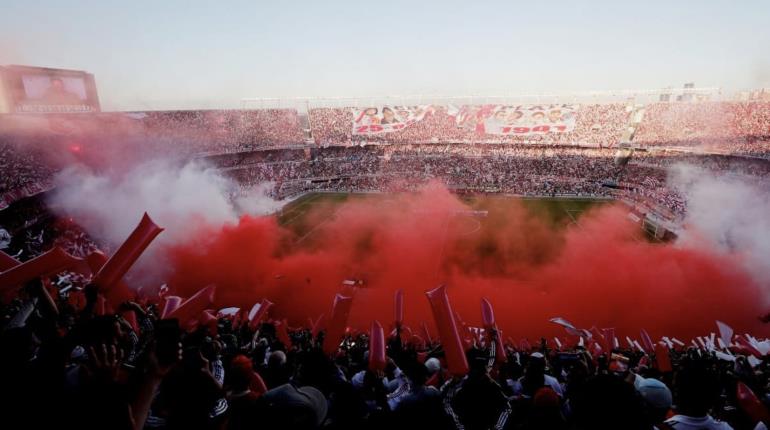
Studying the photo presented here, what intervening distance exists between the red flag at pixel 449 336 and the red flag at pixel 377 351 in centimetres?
63

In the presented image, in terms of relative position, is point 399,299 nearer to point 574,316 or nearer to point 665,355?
point 665,355

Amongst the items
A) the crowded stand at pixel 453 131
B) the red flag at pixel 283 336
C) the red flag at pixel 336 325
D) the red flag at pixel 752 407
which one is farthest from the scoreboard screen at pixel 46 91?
the red flag at pixel 752 407

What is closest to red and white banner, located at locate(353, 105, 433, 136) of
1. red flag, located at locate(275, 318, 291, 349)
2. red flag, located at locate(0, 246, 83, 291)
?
red flag, located at locate(275, 318, 291, 349)

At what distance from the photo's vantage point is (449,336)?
4.07 metres

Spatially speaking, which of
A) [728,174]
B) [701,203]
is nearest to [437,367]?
[701,203]

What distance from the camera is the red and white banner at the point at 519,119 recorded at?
44125mm

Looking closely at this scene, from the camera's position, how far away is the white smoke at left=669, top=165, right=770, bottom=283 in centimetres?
1620

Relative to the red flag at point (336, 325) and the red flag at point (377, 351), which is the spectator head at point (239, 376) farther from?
the red flag at point (336, 325)

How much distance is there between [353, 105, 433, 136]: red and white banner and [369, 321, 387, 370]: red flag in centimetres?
4453

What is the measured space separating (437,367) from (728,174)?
122 feet

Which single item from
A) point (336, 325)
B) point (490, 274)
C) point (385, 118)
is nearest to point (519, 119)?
point (385, 118)

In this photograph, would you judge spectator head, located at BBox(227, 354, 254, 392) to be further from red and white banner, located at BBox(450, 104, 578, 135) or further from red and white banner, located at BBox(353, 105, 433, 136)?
red and white banner, located at BBox(353, 105, 433, 136)

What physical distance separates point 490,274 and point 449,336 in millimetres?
14062

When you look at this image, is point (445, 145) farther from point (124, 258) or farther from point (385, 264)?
point (124, 258)
